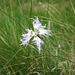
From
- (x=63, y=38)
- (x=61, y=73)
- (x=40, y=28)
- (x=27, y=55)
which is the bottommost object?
(x=61, y=73)

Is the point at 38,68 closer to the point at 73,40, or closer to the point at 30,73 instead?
the point at 30,73

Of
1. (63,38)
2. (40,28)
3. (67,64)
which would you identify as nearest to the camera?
(40,28)

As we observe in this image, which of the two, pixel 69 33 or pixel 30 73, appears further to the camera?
pixel 69 33

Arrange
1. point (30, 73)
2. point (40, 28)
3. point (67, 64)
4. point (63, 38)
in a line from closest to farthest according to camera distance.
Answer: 1. point (40, 28)
2. point (30, 73)
3. point (67, 64)
4. point (63, 38)

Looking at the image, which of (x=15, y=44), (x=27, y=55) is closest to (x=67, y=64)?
(x=27, y=55)

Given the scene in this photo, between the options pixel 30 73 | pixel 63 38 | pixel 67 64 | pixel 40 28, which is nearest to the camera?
pixel 40 28

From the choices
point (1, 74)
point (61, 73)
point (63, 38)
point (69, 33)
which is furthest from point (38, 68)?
point (69, 33)

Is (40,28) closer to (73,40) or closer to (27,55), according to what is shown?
(27,55)

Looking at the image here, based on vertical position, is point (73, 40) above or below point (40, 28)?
below

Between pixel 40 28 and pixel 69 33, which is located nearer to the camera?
pixel 40 28
